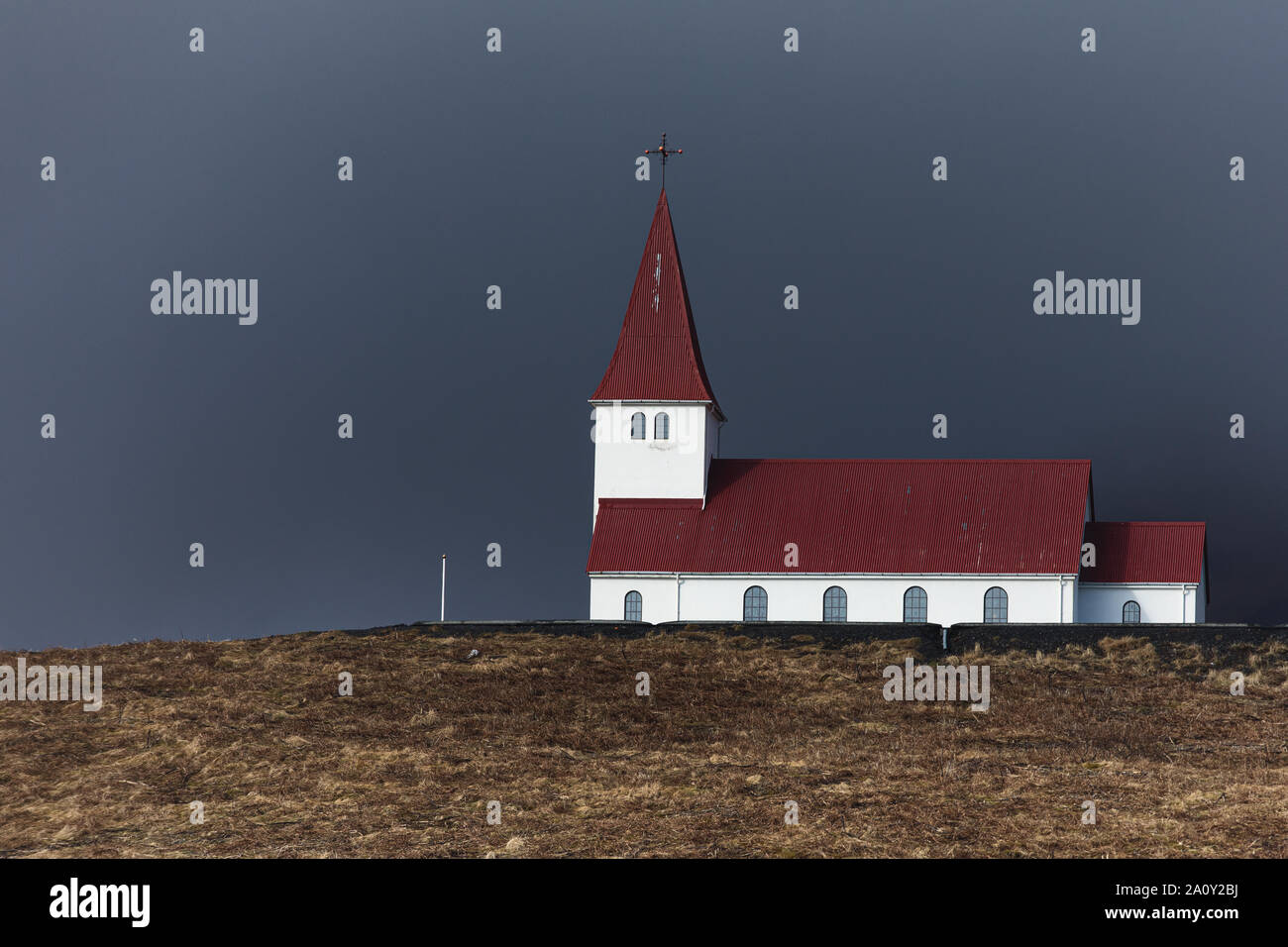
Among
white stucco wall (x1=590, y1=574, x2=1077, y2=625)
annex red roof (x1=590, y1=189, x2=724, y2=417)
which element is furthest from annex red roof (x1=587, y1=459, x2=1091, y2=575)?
annex red roof (x1=590, y1=189, x2=724, y2=417)

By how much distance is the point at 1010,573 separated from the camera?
170 ft

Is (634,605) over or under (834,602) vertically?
under

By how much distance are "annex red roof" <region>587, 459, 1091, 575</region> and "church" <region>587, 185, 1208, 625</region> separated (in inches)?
2.3

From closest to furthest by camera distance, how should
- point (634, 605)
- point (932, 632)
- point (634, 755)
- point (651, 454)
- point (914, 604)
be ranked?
point (634, 755)
point (932, 632)
point (914, 604)
point (634, 605)
point (651, 454)

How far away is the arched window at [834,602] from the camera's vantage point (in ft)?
174

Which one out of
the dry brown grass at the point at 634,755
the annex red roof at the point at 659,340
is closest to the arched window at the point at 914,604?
the annex red roof at the point at 659,340

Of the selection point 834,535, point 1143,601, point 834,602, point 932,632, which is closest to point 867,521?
point 834,535

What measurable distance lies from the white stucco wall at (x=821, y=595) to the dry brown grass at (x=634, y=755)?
14763mm

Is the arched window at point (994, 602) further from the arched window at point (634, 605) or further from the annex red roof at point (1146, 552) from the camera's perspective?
the arched window at point (634, 605)

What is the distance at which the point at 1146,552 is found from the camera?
54.2m

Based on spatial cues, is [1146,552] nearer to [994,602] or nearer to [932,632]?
[994,602]

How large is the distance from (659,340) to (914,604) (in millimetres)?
14369

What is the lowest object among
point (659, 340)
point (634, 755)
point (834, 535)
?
point (634, 755)
